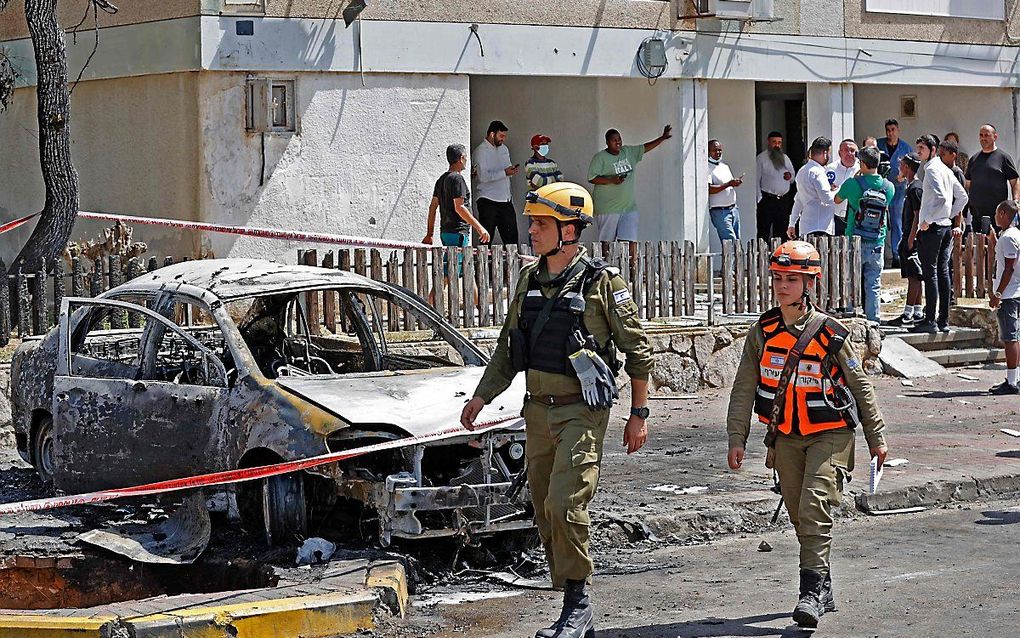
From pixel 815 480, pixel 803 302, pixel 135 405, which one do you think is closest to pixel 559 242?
pixel 803 302

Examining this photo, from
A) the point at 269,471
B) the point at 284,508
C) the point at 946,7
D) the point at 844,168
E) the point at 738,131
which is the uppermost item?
the point at 946,7

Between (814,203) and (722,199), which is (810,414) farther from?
(722,199)

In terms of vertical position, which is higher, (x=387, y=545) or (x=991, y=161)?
(x=991, y=161)

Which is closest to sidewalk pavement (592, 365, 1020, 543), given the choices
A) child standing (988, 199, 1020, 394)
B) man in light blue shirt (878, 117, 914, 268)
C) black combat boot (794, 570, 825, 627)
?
child standing (988, 199, 1020, 394)

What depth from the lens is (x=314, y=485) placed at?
7.86 metres

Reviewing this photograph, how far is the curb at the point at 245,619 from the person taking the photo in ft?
20.5

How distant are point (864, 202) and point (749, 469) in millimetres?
5780

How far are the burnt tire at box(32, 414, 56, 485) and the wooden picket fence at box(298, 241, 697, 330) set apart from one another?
336 cm

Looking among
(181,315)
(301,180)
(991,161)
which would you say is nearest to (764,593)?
(181,315)

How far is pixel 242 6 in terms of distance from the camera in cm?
1549

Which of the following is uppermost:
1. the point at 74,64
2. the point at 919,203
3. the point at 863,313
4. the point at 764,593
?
the point at 74,64

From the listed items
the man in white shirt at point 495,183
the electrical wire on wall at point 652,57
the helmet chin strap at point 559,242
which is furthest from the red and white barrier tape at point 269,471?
the electrical wire on wall at point 652,57

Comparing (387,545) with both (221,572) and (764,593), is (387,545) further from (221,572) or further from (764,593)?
(764,593)

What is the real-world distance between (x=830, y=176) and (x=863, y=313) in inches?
96.5
